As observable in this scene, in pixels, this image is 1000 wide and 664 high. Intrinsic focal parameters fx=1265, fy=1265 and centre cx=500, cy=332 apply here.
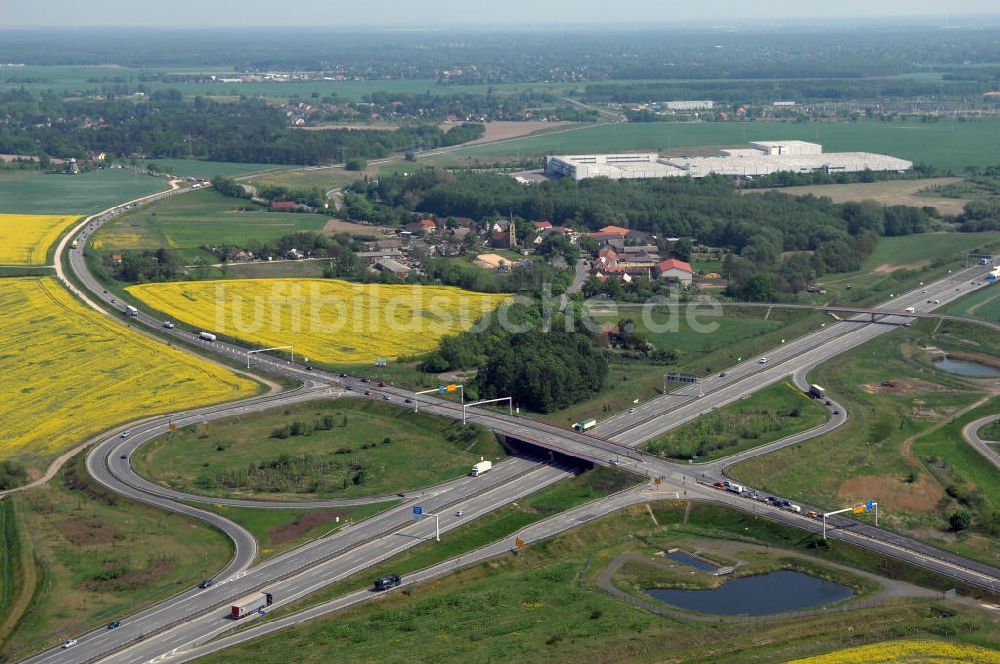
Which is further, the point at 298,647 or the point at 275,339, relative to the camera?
the point at 275,339

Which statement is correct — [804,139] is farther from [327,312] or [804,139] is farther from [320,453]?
[320,453]

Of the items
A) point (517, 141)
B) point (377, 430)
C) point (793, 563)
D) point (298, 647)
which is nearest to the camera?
point (298, 647)


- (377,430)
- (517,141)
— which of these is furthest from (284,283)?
(517,141)

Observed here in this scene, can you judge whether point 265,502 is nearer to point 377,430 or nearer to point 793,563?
point 377,430

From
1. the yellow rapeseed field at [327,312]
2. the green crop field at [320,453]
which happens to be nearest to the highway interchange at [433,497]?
the green crop field at [320,453]

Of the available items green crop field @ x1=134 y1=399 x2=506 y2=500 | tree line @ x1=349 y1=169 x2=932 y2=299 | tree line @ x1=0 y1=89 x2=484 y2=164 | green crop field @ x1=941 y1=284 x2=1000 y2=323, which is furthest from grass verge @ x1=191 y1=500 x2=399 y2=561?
tree line @ x1=0 y1=89 x2=484 y2=164

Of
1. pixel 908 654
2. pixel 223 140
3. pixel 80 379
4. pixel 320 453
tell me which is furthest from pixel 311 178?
pixel 908 654
